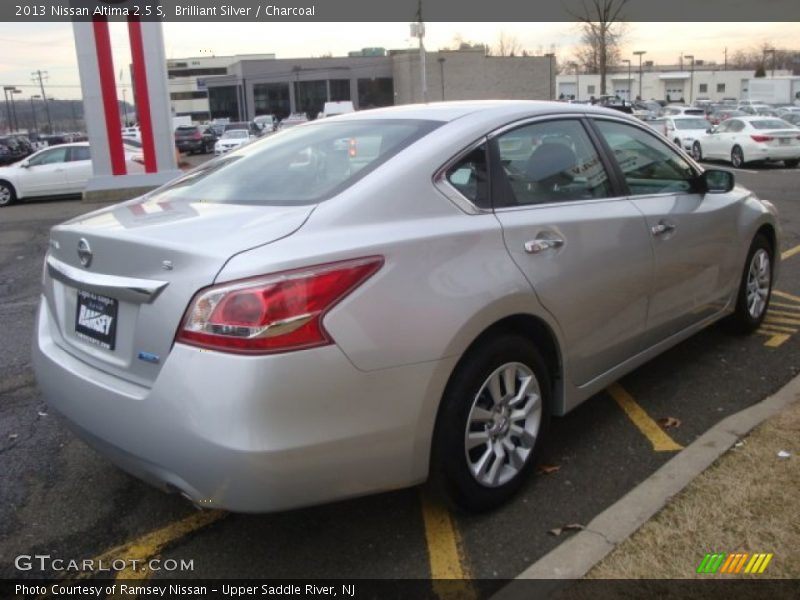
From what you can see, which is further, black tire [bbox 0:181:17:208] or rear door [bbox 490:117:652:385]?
black tire [bbox 0:181:17:208]

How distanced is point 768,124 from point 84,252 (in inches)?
870

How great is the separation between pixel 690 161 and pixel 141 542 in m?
3.71

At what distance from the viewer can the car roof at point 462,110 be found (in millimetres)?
3275

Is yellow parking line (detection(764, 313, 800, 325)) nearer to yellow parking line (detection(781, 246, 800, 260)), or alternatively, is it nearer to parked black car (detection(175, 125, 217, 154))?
yellow parking line (detection(781, 246, 800, 260))

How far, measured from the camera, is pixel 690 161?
176 inches

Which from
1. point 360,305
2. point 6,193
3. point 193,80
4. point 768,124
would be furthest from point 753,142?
point 193,80

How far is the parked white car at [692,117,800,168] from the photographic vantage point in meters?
19.7

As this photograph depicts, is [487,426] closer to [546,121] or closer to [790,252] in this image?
[546,121]

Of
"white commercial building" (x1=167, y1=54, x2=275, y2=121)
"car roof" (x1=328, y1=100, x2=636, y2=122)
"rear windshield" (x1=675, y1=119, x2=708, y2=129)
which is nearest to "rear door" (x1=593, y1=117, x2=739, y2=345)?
"car roof" (x1=328, y1=100, x2=636, y2=122)

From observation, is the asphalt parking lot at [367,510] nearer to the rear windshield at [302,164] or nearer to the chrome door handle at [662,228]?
the chrome door handle at [662,228]

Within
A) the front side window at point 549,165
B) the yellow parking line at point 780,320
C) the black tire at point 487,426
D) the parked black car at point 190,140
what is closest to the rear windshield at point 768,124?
the yellow parking line at point 780,320

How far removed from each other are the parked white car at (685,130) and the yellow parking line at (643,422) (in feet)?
69.0

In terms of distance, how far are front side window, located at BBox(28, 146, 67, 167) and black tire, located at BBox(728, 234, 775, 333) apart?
1701cm

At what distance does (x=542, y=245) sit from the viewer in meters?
3.06
